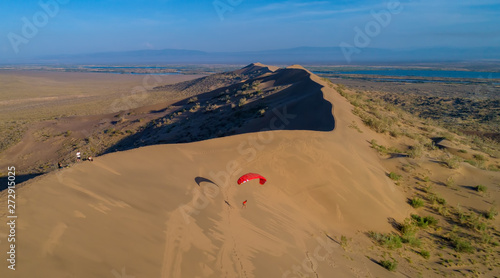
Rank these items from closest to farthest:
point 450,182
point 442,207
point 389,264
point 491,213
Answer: point 389,264
point 491,213
point 442,207
point 450,182

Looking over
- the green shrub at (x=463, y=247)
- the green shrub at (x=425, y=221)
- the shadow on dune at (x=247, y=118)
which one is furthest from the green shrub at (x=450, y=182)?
the shadow on dune at (x=247, y=118)

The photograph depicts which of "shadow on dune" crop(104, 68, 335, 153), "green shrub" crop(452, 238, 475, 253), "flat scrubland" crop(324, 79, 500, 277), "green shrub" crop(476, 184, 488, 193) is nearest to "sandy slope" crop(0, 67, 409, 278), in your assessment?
"flat scrubland" crop(324, 79, 500, 277)

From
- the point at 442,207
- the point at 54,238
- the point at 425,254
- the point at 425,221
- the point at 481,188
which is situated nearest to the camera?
the point at 54,238

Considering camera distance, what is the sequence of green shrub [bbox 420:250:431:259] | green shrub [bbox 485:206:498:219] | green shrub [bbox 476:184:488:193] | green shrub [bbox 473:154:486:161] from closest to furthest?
green shrub [bbox 420:250:431:259] < green shrub [bbox 485:206:498:219] < green shrub [bbox 476:184:488:193] < green shrub [bbox 473:154:486:161]

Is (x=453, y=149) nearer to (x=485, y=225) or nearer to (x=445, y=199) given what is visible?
(x=445, y=199)
